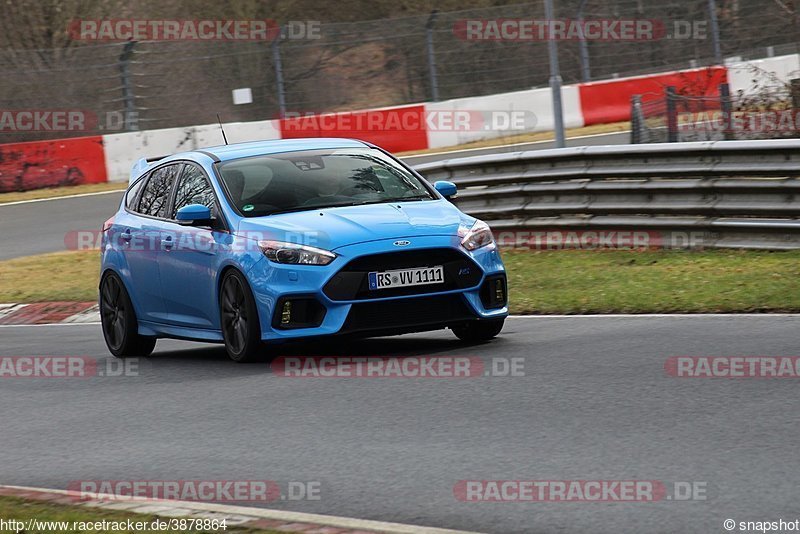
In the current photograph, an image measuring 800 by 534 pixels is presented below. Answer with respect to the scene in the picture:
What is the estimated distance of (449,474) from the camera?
6.40m

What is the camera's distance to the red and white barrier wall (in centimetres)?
2902

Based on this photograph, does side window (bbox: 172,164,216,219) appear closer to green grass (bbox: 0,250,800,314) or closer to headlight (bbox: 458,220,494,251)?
headlight (bbox: 458,220,494,251)

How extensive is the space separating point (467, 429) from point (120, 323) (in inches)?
211

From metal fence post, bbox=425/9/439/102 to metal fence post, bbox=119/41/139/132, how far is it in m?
6.40

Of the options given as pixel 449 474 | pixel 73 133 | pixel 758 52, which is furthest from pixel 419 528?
pixel 758 52

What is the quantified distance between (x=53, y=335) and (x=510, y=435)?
8.22m

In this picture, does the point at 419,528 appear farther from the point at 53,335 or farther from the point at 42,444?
the point at 53,335

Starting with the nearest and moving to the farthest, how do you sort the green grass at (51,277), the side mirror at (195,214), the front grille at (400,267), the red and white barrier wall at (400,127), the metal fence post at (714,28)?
the front grille at (400,267)
the side mirror at (195,214)
the green grass at (51,277)
the red and white barrier wall at (400,127)
the metal fence post at (714,28)

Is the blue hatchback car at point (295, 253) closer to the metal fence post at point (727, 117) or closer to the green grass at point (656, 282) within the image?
the green grass at point (656, 282)

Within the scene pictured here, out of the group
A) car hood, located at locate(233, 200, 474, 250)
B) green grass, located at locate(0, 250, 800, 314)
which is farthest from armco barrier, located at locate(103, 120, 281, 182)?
car hood, located at locate(233, 200, 474, 250)

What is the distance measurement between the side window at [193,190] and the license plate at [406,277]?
1.66 meters

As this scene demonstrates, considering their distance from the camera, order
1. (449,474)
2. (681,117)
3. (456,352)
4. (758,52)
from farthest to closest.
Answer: (758,52)
(681,117)
(456,352)
(449,474)

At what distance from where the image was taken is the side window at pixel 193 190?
35.5ft

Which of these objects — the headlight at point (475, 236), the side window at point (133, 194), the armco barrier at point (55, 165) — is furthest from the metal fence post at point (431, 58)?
the headlight at point (475, 236)
